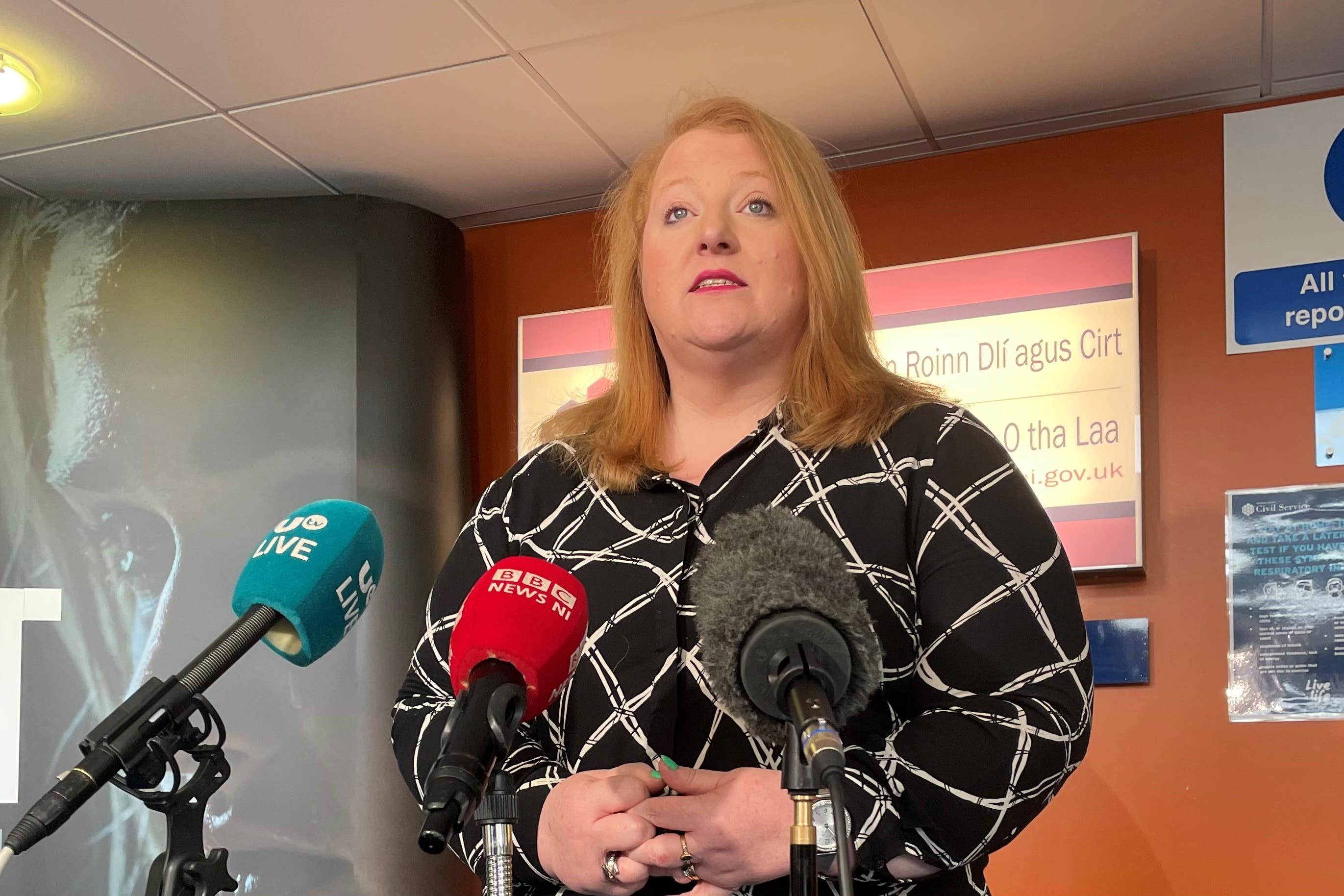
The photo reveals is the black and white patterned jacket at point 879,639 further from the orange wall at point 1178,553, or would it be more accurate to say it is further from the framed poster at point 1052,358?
the orange wall at point 1178,553

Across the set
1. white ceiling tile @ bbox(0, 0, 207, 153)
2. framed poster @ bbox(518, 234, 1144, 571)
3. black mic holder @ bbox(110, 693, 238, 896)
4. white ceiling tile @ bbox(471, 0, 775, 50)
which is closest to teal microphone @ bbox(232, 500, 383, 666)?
black mic holder @ bbox(110, 693, 238, 896)

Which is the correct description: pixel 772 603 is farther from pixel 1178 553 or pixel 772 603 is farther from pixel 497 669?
pixel 1178 553

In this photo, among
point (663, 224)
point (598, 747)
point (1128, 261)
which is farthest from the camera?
point (1128, 261)

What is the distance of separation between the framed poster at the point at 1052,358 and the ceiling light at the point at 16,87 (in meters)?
1.36

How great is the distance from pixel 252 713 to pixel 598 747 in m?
2.19

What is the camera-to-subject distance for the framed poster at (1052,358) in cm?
298

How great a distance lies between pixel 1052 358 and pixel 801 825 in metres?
2.42

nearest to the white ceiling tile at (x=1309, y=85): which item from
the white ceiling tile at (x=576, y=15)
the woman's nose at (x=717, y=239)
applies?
the white ceiling tile at (x=576, y=15)

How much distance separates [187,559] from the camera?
331cm

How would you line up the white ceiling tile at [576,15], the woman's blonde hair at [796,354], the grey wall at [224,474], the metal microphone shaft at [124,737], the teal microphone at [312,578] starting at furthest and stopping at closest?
the grey wall at [224,474]
the white ceiling tile at [576,15]
the woman's blonde hair at [796,354]
the teal microphone at [312,578]
the metal microphone shaft at [124,737]

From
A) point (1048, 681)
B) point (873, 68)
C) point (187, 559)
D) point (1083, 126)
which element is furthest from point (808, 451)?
point (187, 559)

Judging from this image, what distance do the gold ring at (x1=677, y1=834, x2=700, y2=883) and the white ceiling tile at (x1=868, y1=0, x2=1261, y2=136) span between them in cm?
200

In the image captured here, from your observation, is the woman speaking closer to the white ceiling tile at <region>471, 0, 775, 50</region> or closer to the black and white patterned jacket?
the black and white patterned jacket

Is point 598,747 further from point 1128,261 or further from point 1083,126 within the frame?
point 1083,126
